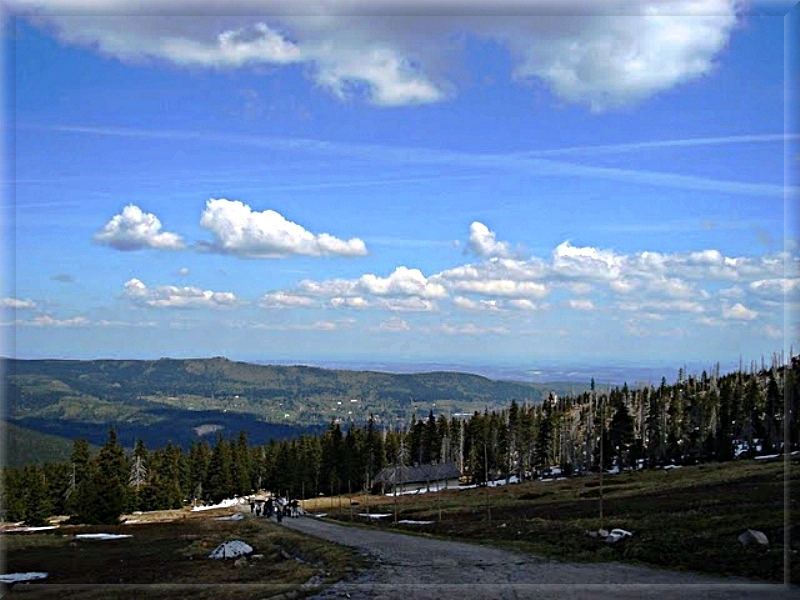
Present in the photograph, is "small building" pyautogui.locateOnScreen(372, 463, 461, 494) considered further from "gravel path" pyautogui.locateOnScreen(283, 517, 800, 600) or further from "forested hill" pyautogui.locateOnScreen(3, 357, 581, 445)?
"gravel path" pyautogui.locateOnScreen(283, 517, 800, 600)

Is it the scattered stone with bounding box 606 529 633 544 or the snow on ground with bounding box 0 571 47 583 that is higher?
the scattered stone with bounding box 606 529 633 544

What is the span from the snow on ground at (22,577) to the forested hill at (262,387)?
184cm

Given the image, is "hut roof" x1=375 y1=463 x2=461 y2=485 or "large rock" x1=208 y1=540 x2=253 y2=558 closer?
"large rock" x1=208 y1=540 x2=253 y2=558

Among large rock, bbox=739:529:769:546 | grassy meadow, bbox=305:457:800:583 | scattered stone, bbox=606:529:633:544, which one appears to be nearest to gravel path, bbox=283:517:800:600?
Result: grassy meadow, bbox=305:457:800:583

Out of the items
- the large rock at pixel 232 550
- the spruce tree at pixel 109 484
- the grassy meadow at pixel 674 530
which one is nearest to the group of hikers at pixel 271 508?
the grassy meadow at pixel 674 530

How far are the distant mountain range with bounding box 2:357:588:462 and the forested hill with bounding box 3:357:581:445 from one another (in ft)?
0.08

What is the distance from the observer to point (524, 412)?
166ft

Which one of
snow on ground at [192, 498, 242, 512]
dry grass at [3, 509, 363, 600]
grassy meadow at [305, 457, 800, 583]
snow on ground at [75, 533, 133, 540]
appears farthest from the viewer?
snow on ground at [192, 498, 242, 512]

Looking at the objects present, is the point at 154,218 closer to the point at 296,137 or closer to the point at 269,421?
the point at 296,137

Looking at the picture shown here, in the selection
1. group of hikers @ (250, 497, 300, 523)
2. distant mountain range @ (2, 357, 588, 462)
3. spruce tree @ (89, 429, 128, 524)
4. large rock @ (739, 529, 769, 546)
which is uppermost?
distant mountain range @ (2, 357, 588, 462)

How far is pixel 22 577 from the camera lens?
9297 mm

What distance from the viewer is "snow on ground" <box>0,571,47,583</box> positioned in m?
9.07

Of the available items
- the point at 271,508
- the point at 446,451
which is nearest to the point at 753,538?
the point at 271,508

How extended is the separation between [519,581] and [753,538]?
3.31 meters
